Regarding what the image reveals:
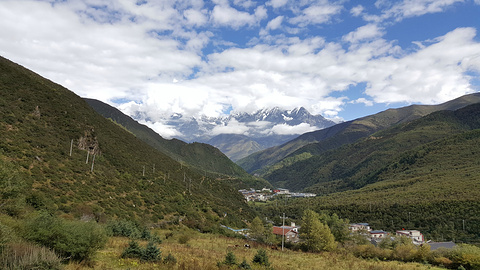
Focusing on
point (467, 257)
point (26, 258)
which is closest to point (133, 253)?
point (26, 258)

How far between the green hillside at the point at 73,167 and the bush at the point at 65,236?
8066 mm

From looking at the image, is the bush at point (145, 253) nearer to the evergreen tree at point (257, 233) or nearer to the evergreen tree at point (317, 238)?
the evergreen tree at point (317, 238)

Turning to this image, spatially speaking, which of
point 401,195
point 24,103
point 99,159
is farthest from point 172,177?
point 401,195

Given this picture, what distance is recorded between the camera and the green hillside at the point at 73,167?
98.4 ft

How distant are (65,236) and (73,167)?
34.5 meters

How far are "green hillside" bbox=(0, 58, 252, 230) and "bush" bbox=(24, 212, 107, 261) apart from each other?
807cm

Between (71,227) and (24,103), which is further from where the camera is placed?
(24,103)

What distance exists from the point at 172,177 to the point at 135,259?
189 feet

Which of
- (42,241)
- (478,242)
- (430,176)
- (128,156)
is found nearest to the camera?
(42,241)

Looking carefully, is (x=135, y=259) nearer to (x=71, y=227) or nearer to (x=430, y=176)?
(x=71, y=227)

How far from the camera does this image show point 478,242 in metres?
67.5

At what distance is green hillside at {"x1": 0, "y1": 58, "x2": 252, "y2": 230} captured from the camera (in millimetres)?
29984

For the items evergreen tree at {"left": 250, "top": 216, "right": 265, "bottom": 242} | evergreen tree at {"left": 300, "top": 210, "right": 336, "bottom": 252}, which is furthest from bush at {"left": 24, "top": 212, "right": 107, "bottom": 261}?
evergreen tree at {"left": 250, "top": 216, "right": 265, "bottom": 242}

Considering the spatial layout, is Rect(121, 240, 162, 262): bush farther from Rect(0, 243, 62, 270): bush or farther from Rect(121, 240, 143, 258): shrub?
Rect(0, 243, 62, 270): bush
